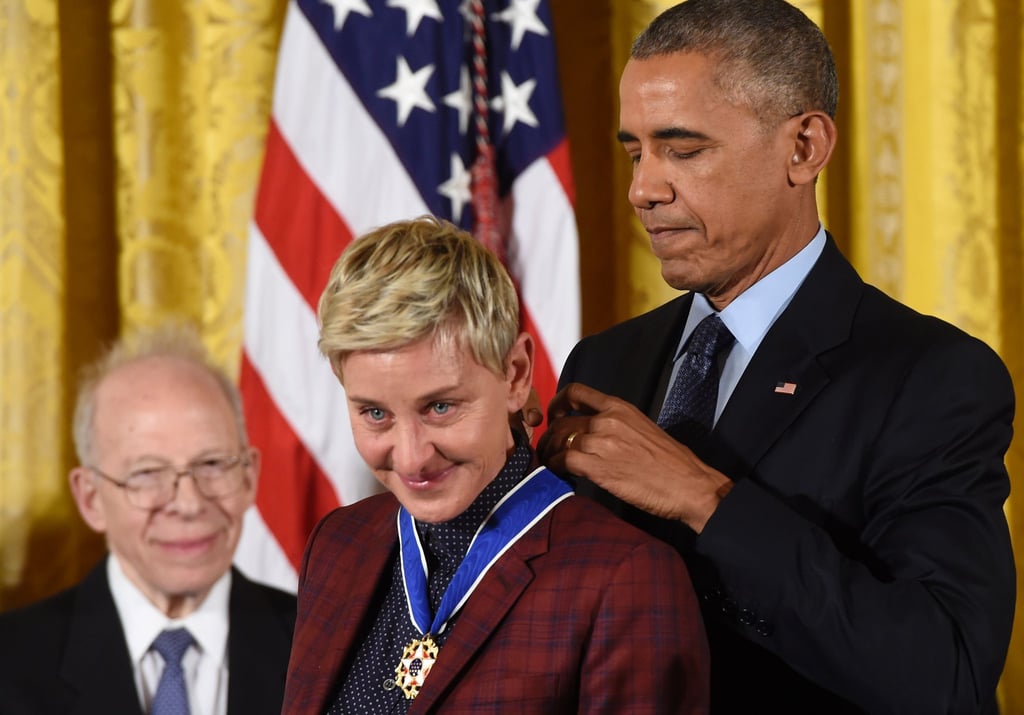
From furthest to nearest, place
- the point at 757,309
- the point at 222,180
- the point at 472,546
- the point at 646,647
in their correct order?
1. the point at 222,180
2. the point at 757,309
3. the point at 472,546
4. the point at 646,647

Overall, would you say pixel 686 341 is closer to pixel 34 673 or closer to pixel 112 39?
pixel 34 673

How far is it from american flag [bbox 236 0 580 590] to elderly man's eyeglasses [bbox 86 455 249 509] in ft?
0.58

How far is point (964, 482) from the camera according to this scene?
132 centimetres

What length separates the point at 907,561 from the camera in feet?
4.22

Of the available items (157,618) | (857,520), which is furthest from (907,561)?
(157,618)

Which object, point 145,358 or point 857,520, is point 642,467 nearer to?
point 857,520

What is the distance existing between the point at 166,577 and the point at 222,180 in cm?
101

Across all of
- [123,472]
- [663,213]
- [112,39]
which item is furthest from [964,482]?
[112,39]

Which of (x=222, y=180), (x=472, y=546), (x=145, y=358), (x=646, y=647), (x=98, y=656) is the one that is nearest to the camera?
(x=646, y=647)

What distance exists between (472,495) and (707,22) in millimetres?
575

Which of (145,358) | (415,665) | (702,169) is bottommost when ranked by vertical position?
(415,665)

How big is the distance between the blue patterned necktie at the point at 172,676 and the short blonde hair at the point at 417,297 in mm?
1695

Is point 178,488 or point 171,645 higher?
point 178,488

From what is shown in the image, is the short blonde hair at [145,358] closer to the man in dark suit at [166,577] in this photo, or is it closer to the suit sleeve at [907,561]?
the man in dark suit at [166,577]
